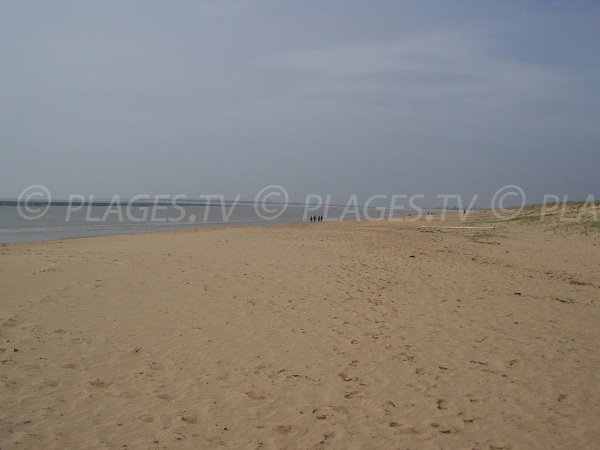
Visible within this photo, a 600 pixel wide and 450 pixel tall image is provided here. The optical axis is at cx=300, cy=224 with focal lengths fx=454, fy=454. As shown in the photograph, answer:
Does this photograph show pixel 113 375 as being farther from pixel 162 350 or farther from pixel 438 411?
pixel 438 411

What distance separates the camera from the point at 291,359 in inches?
246

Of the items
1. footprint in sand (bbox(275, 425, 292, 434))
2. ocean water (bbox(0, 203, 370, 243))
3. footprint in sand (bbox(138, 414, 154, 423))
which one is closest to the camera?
footprint in sand (bbox(275, 425, 292, 434))

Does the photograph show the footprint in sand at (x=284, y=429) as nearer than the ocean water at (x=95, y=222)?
Yes

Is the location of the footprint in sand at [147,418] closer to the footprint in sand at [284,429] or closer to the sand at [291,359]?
the sand at [291,359]

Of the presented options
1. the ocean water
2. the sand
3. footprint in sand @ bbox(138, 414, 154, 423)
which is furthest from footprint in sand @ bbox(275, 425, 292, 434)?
the ocean water

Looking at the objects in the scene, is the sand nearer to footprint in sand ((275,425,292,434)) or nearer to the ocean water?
footprint in sand ((275,425,292,434))

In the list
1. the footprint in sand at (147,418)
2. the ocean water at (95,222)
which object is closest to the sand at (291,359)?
the footprint in sand at (147,418)

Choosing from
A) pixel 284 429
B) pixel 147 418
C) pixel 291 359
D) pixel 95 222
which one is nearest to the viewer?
pixel 284 429

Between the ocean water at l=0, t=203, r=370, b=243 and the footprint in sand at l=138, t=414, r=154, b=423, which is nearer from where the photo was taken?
the footprint in sand at l=138, t=414, r=154, b=423

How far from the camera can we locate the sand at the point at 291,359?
4.34 meters

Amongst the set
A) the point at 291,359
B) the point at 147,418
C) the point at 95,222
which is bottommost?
the point at 95,222

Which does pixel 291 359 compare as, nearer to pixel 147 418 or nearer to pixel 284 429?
pixel 284 429

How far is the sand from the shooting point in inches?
171

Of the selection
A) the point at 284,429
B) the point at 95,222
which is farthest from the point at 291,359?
the point at 95,222
